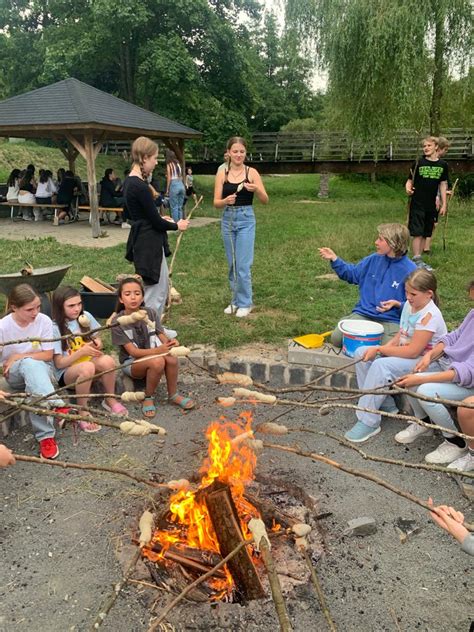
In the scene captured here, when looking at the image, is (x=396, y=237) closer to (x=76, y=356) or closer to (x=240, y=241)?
(x=240, y=241)

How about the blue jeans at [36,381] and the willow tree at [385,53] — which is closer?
the blue jeans at [36,381]

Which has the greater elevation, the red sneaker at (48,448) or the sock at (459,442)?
the sock at (459,442)

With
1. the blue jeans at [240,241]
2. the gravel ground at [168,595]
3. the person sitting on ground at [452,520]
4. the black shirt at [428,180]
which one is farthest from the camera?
the black shirt at [428,180]

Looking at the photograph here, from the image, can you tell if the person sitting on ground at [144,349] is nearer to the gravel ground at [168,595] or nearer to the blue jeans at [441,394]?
the gravel ground at [168,595]

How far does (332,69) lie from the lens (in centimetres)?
1314

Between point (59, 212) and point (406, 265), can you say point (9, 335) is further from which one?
point (59, 212)

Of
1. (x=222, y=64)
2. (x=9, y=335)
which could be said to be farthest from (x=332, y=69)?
(x=9, y=335)

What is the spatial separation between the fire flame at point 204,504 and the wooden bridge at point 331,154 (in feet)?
51.5

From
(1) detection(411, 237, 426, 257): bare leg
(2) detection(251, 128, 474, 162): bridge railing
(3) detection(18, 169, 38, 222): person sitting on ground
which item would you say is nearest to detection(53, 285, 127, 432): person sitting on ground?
(1) detection(411, 237, 426, 257): bare leg

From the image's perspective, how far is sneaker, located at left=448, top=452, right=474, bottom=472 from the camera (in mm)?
3217

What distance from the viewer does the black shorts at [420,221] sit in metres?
7.94

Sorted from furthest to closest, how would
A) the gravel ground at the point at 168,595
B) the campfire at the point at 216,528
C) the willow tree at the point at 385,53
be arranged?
the willow tree at the point at 385,53
the campfire at the point at 216,528
the gravel ground at the point at 168,595

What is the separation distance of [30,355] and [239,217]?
2.72 meters

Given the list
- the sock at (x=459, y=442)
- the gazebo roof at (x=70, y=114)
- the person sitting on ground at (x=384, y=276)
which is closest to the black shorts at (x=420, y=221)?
the person sitting on ground at (x=384, y=276)
